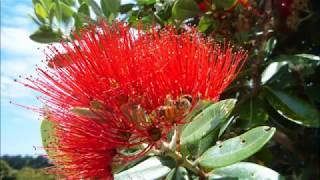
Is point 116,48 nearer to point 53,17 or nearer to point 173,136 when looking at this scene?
point 173,136

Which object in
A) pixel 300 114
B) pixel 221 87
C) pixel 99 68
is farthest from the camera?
pixel 300 114

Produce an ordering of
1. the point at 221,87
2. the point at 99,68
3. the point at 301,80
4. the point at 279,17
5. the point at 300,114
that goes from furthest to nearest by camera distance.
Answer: the point at 279,17, the point at 301,80, the point at 300,114, the point at 221,87, the point at 99,68

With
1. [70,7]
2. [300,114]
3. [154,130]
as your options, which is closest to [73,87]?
[154,130]

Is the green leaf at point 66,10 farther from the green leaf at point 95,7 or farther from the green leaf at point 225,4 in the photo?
the green leaf at point 225,4

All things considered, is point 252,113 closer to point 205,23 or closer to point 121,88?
point 205,23

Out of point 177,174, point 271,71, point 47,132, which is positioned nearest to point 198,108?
point 177,174

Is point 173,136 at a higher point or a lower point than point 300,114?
higher

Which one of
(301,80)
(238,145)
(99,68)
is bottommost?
(301,80)

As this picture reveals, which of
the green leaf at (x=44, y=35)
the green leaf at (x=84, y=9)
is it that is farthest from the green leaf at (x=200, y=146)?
the green leaf at (x=44, y=35)

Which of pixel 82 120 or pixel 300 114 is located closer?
pixel 82 120
